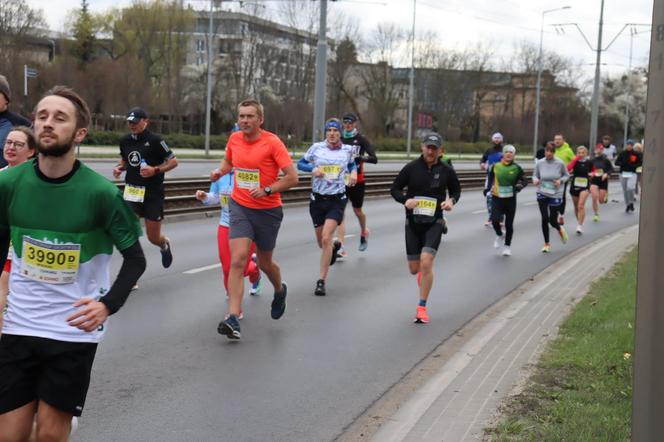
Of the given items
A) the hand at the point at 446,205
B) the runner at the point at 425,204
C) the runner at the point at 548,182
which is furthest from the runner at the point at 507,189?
the hand at the point at 446,205

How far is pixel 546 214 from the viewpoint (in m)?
16.3

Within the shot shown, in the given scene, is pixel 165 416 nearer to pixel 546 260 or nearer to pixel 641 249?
pixel 641 249

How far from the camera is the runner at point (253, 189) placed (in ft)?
26.3

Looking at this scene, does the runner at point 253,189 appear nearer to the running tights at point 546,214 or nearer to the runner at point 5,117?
the runner at point 5,117

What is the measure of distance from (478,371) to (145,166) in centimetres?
504

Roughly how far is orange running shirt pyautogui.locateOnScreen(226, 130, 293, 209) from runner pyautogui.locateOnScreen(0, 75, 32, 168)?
6.16ft

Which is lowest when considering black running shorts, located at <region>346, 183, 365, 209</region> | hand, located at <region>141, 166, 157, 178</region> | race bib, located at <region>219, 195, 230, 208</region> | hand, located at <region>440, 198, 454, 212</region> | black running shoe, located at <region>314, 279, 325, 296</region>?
black running shoe, located at <region>314, 279, 325, 296</region>

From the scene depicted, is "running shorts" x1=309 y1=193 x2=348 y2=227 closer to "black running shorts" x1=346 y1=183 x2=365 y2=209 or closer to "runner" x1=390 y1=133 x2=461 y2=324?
"runner" x1=390 y1=133 x2=461 y2=324

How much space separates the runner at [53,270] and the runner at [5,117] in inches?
127

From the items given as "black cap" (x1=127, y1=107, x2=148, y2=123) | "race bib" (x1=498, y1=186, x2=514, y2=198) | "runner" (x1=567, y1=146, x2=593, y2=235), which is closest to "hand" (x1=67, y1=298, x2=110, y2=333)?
"black cap" (x1=127, y1=107, x2=148, y2=123)

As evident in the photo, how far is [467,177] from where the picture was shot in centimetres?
3981

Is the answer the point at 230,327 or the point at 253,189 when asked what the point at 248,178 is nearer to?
the point at 253,189

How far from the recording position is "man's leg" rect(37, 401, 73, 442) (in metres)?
3.79

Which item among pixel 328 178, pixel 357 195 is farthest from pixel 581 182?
pixel 328 178
